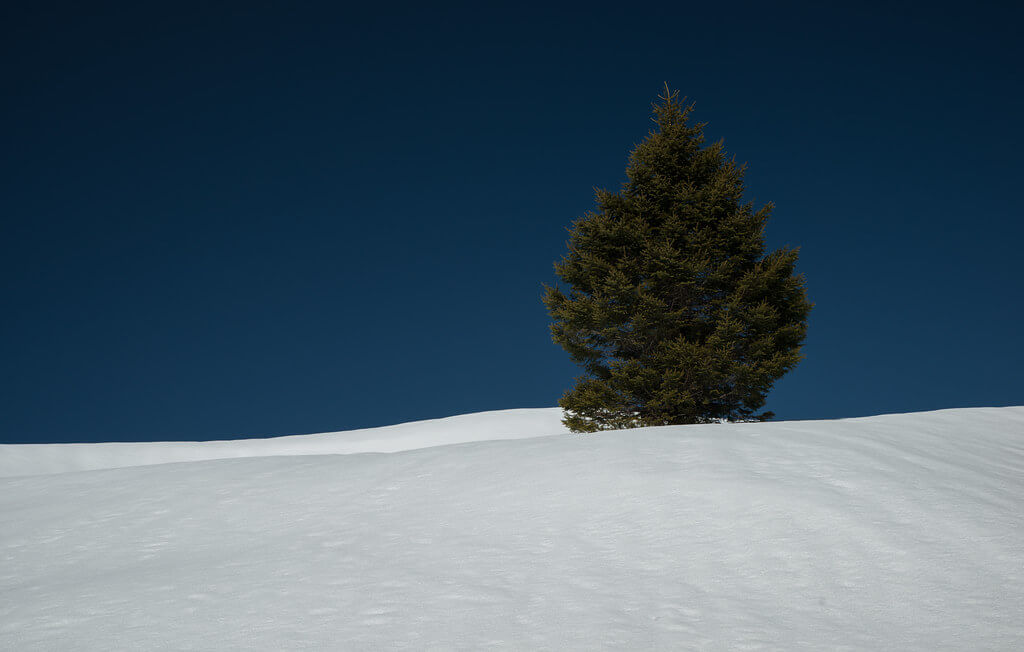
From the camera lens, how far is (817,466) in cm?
649

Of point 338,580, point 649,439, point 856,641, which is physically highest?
point 649,439

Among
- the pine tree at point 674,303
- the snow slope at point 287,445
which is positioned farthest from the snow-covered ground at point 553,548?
the snow slope at point 287,445

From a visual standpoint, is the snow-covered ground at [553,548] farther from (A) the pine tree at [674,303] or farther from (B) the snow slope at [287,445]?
(B) the snow slope at [287,445]

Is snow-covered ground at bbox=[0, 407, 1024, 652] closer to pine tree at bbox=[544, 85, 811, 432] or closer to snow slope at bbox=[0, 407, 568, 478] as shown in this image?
pine tree at bbox=[544, 85, 811, 432]

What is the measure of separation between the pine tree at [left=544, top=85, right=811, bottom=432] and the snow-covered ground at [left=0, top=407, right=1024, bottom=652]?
5.38 m

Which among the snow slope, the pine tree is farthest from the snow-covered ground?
the snow slope

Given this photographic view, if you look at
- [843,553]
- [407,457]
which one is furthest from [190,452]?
[843,553]

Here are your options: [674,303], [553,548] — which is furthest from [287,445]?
[553,548]

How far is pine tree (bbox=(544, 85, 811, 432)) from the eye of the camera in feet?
45.1

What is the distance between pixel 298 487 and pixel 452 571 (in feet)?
10.2

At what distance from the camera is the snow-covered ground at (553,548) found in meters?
3.83

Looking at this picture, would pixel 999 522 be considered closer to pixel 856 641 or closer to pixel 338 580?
pixel 856 641

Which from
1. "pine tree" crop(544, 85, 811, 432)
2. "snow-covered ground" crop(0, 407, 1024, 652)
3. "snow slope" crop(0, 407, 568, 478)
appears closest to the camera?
"snow-covered ground" crop(0, 407, 1024, 652)

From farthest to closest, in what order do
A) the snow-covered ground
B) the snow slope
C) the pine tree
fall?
the snow slope → the pine tree → the snow-covered ground
